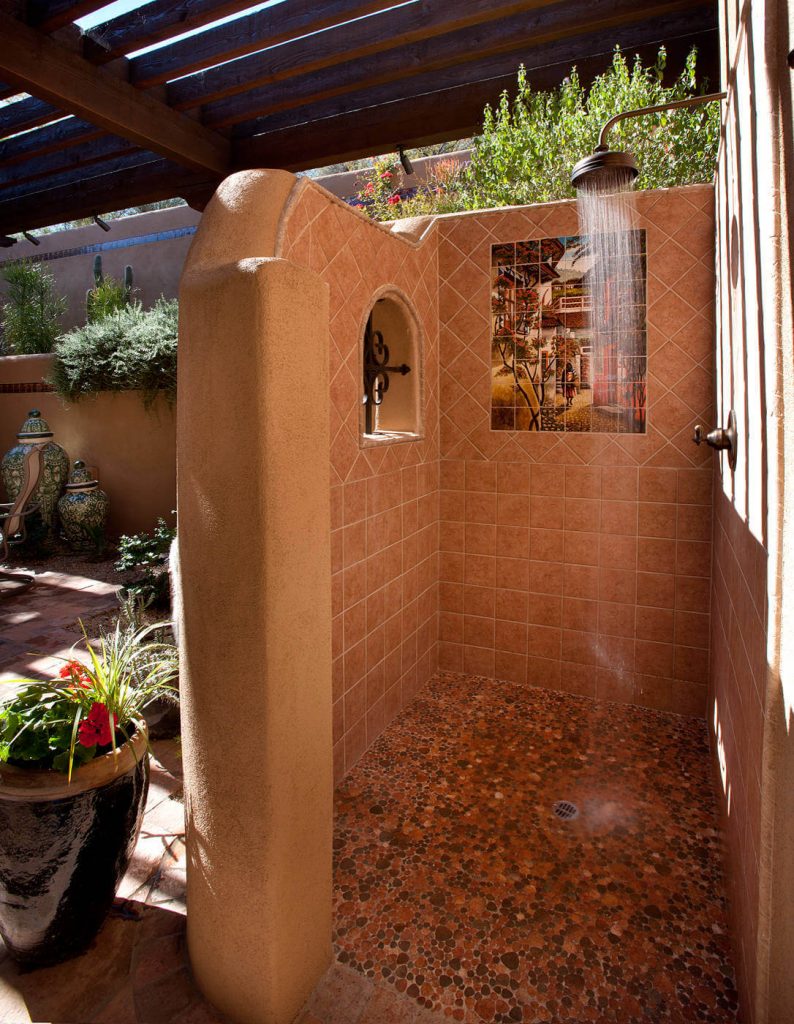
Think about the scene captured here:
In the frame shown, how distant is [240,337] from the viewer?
1622mm

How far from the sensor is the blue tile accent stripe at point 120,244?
30.7ft

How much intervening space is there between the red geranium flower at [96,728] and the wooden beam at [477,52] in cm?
424

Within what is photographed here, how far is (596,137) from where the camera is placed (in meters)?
3.91

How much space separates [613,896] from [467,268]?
Result: 329 centimetres

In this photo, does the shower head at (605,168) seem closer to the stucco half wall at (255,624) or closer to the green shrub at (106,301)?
the stucco half wall at (255,624)

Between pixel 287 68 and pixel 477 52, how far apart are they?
3.94 ft

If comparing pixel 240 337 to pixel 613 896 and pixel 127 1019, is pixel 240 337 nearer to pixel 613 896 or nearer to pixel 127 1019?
pixel 127 1019

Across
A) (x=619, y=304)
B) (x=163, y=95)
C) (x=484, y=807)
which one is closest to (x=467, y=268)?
(x=619, y=304)

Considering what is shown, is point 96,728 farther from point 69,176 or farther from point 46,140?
point 69,176

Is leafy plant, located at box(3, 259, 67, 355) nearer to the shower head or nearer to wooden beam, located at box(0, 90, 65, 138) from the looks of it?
wooden beam, located at box(0, 90, 65, 138)

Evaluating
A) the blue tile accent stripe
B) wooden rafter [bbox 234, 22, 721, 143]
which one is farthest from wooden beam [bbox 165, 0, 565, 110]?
the blue tile accent stripe

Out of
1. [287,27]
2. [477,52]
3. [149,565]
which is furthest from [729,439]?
[149,565]

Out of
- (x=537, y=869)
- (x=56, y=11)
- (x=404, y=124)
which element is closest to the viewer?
(x=537, y=869)

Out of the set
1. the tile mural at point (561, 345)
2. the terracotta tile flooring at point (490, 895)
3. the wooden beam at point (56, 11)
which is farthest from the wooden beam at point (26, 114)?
the terracotta tile flooring at point (490, 895)
